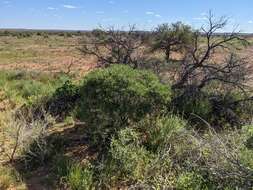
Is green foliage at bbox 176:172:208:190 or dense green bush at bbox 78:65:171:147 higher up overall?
dense green bush at bbox 78:65:171:147

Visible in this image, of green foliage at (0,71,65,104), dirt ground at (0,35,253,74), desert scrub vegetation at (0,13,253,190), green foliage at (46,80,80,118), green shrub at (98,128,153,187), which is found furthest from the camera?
dirt ground at (0,35,253,74)

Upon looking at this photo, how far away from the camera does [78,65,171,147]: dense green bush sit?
25.7ft

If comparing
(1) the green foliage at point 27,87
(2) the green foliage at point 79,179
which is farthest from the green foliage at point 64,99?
(2) the green foliage at point 79,179

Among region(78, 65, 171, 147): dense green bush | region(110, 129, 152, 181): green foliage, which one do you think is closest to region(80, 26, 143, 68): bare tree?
region(78, 65, 171, 147): dense green bush

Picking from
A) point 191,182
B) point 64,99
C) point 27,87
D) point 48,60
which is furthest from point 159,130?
point 48,60

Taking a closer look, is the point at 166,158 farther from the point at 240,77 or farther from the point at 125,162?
the point at 240,77

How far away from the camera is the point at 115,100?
7.84 m

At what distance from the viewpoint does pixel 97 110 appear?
7691mm

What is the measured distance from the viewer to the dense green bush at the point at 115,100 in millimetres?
7820

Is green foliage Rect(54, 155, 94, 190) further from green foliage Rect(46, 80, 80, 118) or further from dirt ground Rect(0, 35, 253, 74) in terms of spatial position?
dirt ground Rect(0, 35, 253, 74)

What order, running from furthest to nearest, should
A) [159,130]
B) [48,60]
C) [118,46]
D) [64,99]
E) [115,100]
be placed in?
[48,60]
[118,46]
[64,99]
[159,130]
[115,100]

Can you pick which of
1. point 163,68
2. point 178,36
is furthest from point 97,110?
point 178,36

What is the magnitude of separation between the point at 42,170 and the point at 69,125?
2672 millimetres

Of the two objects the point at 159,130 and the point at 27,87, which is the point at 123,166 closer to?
the point at 159,130
